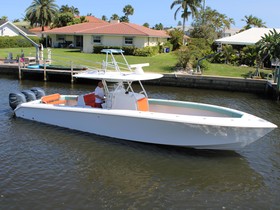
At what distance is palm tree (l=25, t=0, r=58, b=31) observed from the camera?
57.8m

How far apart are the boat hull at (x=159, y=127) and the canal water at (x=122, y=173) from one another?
311 millimetres

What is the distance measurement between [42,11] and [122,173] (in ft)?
180

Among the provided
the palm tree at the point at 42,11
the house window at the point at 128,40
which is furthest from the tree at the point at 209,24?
the palm tree at the point at 42,11

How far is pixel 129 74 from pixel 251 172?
5032 mm

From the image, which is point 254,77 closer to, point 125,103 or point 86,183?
point 125,103

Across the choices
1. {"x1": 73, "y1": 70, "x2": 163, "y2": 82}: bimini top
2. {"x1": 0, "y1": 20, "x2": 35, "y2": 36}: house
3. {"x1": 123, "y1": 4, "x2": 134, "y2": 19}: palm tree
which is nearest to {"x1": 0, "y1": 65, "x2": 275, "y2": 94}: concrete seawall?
{"x1": 73, "y1": 70, "x2": 163, "y2": 82}: bimini top

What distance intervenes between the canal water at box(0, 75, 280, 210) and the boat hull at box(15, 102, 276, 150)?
311 mm

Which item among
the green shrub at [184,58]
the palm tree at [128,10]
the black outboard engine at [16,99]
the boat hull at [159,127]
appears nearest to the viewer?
the boat hull at [159,127]

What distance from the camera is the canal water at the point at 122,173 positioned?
747cm

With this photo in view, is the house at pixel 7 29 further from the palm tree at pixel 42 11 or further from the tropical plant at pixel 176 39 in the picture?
the tropical plant at pixel 176 39

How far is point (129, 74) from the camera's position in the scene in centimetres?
1145

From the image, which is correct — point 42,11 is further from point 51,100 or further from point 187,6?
point 51,100

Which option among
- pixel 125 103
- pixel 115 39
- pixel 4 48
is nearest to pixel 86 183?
pixel 125 103

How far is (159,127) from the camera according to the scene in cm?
1010
